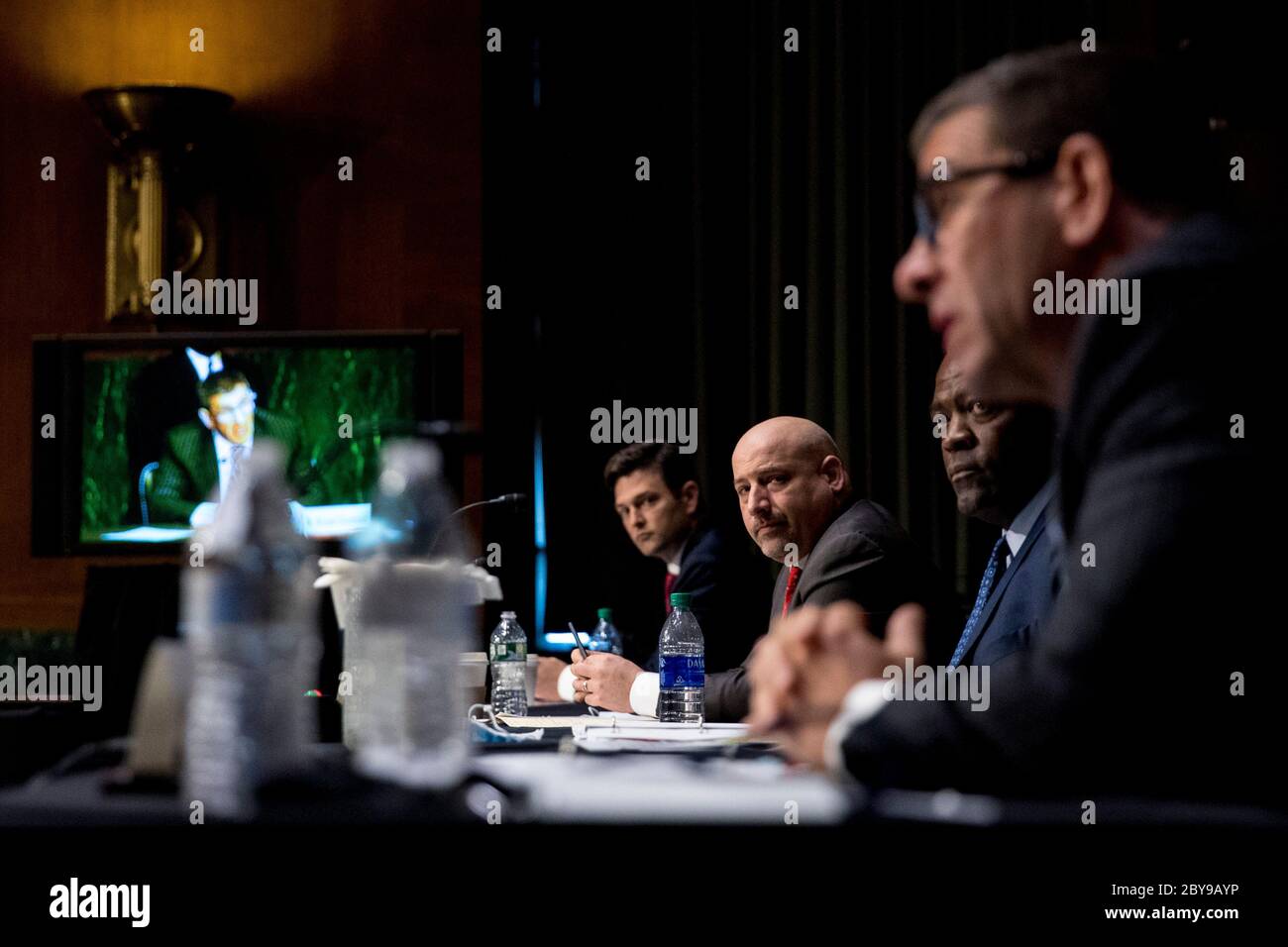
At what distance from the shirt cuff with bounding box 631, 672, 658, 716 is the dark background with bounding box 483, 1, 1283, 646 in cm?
210

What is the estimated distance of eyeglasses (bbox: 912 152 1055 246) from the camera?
1231 millimetres

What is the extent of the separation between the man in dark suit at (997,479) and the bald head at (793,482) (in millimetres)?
305

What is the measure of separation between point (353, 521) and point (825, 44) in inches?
95.6

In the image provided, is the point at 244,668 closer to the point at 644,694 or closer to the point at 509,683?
the point at 644,694

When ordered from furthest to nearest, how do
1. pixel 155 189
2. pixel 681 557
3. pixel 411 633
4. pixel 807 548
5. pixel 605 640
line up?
pixel 155 189 → pixel 681 557 → pixel 605 640 → pixel 807 548 → pixel 411 633

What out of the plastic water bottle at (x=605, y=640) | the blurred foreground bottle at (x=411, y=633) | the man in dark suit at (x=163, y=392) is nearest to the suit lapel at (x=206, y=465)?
the man in dark suit at (x=163, y=392)

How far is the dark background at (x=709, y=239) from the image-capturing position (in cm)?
475

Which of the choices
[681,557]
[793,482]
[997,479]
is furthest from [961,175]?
[681,557]

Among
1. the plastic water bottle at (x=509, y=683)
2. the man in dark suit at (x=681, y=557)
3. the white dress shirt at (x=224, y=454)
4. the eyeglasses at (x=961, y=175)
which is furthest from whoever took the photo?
the white dress shirt at (x=224, y=454)

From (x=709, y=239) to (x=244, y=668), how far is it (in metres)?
4.05

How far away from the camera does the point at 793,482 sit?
2.94 meters

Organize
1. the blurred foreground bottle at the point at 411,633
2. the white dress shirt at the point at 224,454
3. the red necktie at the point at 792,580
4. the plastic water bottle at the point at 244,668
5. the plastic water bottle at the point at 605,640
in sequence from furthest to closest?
the white dress shirt at the point at 224,454, the plastic water bottle at the point at 605,640, the red necktie at the point at 792,580, the blurred foreground bottle at the point at 411,633, the plastic water bottle at the point at 244,668

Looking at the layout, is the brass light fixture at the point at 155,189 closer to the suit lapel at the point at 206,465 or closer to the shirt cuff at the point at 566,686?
the suit lapel at the point at 206,465

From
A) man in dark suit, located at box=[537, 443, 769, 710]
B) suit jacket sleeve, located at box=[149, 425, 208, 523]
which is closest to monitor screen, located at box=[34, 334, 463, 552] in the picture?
suit jacket sleeve, located at box=[149, 425, 208, 523]
